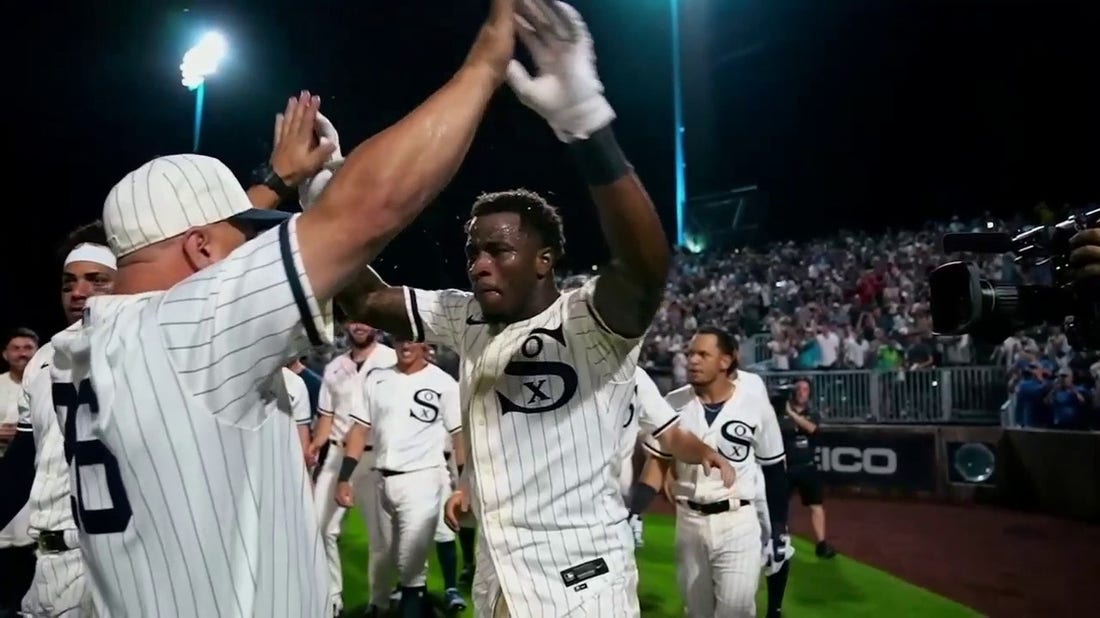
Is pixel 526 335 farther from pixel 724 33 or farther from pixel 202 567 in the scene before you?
pixel 724 33

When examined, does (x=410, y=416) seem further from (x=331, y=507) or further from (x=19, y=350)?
Result: (x=19, y=350)

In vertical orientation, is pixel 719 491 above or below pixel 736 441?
below

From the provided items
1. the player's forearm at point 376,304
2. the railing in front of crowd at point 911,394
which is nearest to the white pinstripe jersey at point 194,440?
the player's forearm at point 376,304

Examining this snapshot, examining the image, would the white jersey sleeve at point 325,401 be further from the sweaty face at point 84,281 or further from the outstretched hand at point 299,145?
the outstretched hand at point 299,145

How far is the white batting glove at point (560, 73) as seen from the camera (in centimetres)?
219

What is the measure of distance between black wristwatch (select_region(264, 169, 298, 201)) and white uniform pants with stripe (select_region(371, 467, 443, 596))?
5.08 m

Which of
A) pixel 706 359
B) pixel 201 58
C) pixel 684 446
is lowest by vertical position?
pixel 684 446

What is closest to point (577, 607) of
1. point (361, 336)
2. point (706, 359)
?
point (706, 359)

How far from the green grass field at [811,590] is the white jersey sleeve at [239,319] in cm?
639

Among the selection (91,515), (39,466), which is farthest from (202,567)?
(39,466)

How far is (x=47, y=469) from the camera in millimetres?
3850

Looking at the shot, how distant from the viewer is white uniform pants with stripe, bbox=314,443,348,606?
7.26 metres

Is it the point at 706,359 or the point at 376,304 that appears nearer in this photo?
the point at 376,304

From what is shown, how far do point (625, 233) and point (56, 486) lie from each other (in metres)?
2.68
